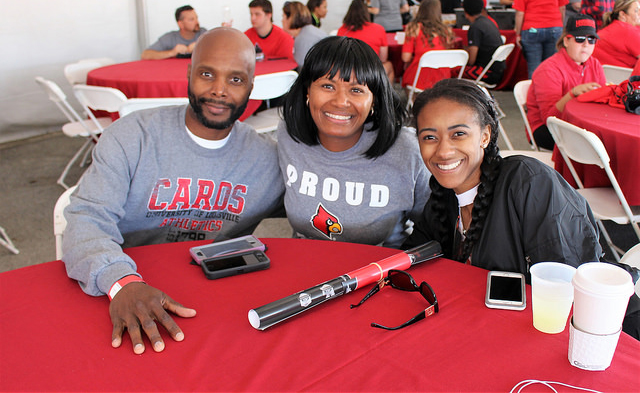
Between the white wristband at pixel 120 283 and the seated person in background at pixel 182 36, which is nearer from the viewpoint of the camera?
the white wristband at pixel 120 283

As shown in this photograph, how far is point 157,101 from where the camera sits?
296 cm

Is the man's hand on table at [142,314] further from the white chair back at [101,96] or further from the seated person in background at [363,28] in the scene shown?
the seated person in background at [363,28]

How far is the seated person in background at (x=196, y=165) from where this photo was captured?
1.72 metres

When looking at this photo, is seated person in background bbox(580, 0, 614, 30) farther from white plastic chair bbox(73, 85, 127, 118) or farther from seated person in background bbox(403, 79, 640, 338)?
seated person in background bbox(403, 79, 640, 338)

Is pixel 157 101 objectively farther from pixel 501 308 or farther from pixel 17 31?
pixel 17 31

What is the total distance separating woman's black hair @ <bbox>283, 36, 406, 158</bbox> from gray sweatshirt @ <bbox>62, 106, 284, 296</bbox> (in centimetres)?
16

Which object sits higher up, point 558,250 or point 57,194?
point 558,250

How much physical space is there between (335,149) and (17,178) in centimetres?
354

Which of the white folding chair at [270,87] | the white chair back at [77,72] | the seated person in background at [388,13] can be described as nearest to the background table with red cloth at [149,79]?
the white folding chair at [270,87]

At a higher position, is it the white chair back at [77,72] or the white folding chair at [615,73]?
the white folding chair at [615,73]

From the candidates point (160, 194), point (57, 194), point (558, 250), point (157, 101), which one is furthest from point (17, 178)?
point (558, 250)

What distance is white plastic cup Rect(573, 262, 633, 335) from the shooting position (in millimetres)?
861

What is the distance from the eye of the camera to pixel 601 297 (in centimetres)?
87

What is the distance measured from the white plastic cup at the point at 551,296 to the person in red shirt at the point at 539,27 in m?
5.17
